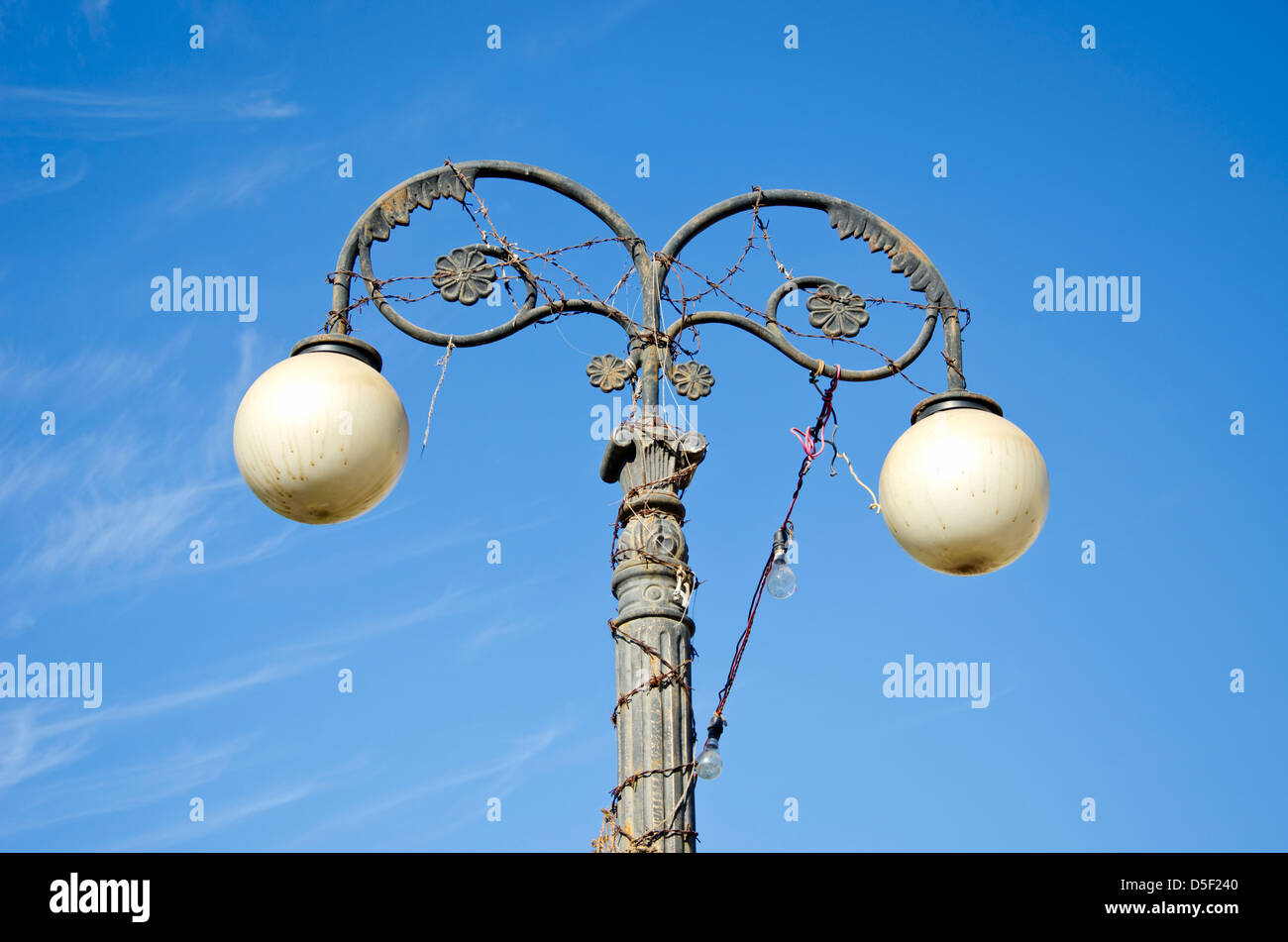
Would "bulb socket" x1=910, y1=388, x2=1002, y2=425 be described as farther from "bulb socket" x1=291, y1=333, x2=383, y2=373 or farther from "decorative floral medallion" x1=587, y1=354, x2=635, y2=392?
"bulb socket" x1=291, y1=333, x2=383, y2=373

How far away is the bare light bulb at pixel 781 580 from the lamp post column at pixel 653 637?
0.31m

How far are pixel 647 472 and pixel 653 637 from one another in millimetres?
583

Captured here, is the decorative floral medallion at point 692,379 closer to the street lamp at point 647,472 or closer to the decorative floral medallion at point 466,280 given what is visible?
the street lamp at point 647,472

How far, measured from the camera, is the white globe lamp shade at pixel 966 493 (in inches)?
194

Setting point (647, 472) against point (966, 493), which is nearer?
point (966, 493)

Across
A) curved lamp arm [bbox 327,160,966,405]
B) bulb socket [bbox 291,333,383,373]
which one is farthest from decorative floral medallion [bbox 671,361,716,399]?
bulb socket [bbox 291,333,383,373]

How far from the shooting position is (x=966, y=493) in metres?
4.91

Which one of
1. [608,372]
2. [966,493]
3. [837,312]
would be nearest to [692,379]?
[608,372]

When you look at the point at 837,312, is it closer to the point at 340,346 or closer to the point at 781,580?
the point at 781,580

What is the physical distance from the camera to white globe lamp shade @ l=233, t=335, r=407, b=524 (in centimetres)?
478

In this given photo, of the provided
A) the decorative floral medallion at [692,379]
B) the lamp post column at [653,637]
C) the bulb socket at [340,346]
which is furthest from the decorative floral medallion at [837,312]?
the bulb socket at [340,346]
